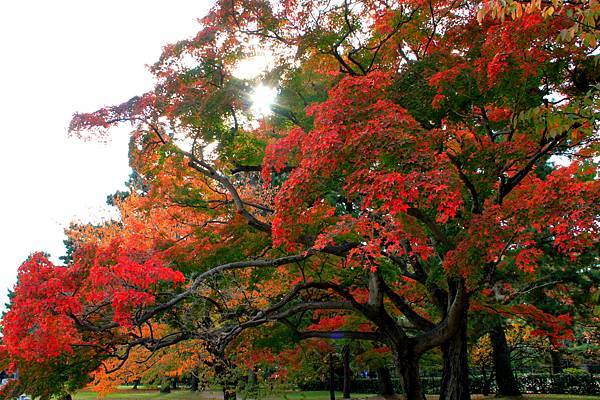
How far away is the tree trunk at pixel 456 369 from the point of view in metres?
10.9

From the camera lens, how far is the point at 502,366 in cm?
1867

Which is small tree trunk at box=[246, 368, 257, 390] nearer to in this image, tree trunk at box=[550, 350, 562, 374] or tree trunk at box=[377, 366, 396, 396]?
tree trunk at box=[377, 366, 396, 396]

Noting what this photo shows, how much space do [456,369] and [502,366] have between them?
9.25 metres

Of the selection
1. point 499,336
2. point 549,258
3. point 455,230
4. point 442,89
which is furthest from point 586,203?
point 499,336

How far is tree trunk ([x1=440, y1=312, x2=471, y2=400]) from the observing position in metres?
10.9

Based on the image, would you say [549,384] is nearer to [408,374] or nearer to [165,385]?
[408,374]

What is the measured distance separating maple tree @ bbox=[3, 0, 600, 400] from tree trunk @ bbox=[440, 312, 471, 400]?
5 cm

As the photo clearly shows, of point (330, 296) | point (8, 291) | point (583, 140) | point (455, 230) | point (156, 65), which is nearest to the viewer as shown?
point (583, 140)

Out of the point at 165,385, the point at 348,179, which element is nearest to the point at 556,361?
the point at 165,385

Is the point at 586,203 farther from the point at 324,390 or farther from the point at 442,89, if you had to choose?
the point at 324,390

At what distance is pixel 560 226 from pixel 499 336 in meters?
13.0

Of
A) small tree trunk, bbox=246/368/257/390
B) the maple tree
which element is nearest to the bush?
small tree trunk, bbox=246/368/257/390

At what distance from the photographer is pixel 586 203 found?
7195mm

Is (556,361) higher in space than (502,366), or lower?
higher
